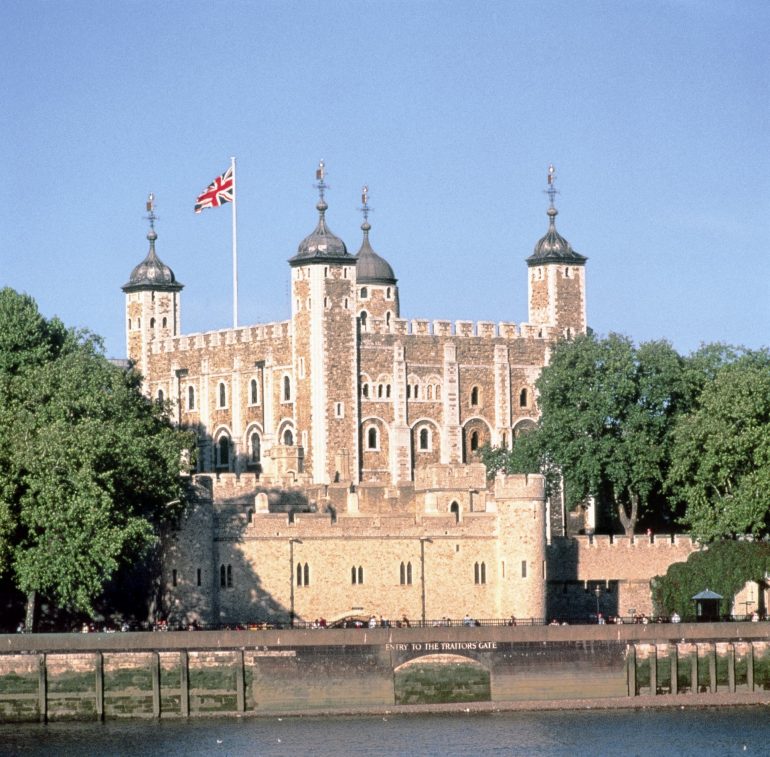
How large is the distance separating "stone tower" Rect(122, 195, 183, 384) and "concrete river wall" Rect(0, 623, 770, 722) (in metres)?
51.7

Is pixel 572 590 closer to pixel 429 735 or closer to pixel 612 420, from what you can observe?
pixel 612 420

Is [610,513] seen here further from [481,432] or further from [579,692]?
[579,692]

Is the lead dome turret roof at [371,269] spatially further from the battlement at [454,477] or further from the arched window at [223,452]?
the battlement at [454,477]

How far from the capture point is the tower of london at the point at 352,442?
96.7 m

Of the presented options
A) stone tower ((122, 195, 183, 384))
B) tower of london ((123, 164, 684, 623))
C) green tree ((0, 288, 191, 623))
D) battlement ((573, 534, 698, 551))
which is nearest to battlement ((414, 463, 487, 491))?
tower of london ((123, 164, 684, 623))

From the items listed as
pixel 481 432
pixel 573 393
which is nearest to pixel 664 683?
pixel 573 393

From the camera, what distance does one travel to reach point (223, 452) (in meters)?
132

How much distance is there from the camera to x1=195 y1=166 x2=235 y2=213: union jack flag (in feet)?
416

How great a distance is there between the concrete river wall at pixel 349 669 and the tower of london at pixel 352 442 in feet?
31.9

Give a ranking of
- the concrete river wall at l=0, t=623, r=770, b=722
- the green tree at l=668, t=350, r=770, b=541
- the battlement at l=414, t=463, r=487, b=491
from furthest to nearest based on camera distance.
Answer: the green tree at l=668, t=350, r=770, b=541 < the battlement at l=414, t=463, r=487, b=491 < the concrete river wall at l=0, t=623, r=770, b=722

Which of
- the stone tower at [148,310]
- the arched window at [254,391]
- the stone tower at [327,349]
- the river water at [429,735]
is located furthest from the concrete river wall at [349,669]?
the stone tower at [148,310]

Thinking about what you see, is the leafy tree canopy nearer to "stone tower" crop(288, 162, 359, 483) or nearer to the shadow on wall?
the shadow on wall

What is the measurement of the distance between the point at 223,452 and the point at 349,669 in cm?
4629

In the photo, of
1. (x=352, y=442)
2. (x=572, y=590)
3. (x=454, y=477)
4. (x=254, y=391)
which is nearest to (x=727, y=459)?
(x=572, y=590)
